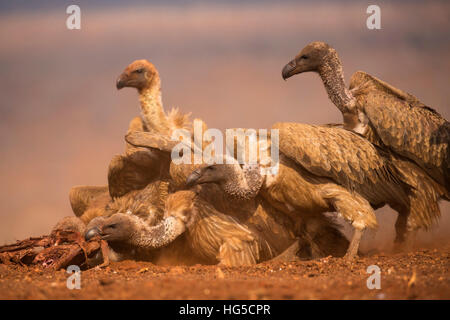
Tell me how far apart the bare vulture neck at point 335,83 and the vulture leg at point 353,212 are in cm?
103

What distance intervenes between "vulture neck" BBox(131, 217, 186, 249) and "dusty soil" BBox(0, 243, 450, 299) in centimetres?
20

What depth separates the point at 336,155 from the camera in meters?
5.27

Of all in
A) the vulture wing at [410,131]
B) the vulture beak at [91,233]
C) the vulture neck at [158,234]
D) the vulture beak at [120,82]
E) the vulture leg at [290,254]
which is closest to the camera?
the vulture beak at [91,233]

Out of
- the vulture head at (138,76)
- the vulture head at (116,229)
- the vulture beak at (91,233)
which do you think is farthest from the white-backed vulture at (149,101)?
the vulture beak at (91,233)

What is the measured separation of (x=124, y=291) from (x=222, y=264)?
6.15 feet

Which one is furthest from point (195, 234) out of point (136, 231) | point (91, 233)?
point (91, 233)

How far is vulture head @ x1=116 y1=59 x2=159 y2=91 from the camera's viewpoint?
6289mm

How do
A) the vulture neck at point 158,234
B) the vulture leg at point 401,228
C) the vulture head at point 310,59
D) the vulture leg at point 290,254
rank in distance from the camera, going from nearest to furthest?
the vulture neck at point 158,234 < the vulture leg at point 290,254 < the vulture leg at point 401,228 < the vulture head at point 310,59

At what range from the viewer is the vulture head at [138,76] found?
6289 millimetres

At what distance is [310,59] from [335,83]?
0.36 m

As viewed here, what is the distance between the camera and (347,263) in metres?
4.60

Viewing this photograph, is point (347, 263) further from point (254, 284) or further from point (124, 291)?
point (124, 291)

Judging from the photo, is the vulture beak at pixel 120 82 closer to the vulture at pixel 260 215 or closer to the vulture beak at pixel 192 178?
the vulture at pixel 260 215
